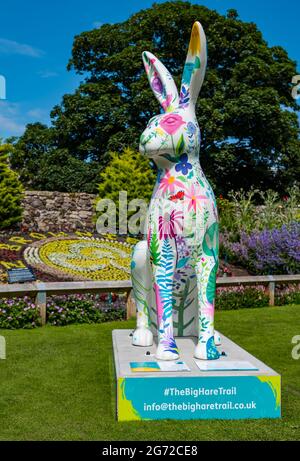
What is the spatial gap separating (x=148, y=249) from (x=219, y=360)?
108cm

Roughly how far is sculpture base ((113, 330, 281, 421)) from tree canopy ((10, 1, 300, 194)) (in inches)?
607

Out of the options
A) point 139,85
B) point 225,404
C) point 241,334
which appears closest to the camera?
point 225,404

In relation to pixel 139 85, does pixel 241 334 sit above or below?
below

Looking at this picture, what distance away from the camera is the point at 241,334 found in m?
6.67

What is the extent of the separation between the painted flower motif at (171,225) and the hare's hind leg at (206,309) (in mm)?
333

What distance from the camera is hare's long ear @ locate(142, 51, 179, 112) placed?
14.4 ft

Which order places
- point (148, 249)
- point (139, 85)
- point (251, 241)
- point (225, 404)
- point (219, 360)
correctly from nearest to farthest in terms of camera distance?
point (225, 404) → point (219, 360) → point (148, 249) → point (251, 241) → point (139, 85)

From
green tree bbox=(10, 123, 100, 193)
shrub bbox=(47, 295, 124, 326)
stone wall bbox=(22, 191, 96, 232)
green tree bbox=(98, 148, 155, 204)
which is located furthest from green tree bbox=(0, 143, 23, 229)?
shrub bbox=(47, 295, 124, 326)

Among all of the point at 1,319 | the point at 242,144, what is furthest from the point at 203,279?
the point at 242,144

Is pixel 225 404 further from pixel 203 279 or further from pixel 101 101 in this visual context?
pixel 101 101

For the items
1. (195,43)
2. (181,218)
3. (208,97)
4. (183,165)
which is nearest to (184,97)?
(195,43)

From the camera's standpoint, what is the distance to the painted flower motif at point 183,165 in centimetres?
422

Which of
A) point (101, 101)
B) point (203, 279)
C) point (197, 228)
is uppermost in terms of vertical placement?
point (101, 101)

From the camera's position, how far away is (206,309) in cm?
410
